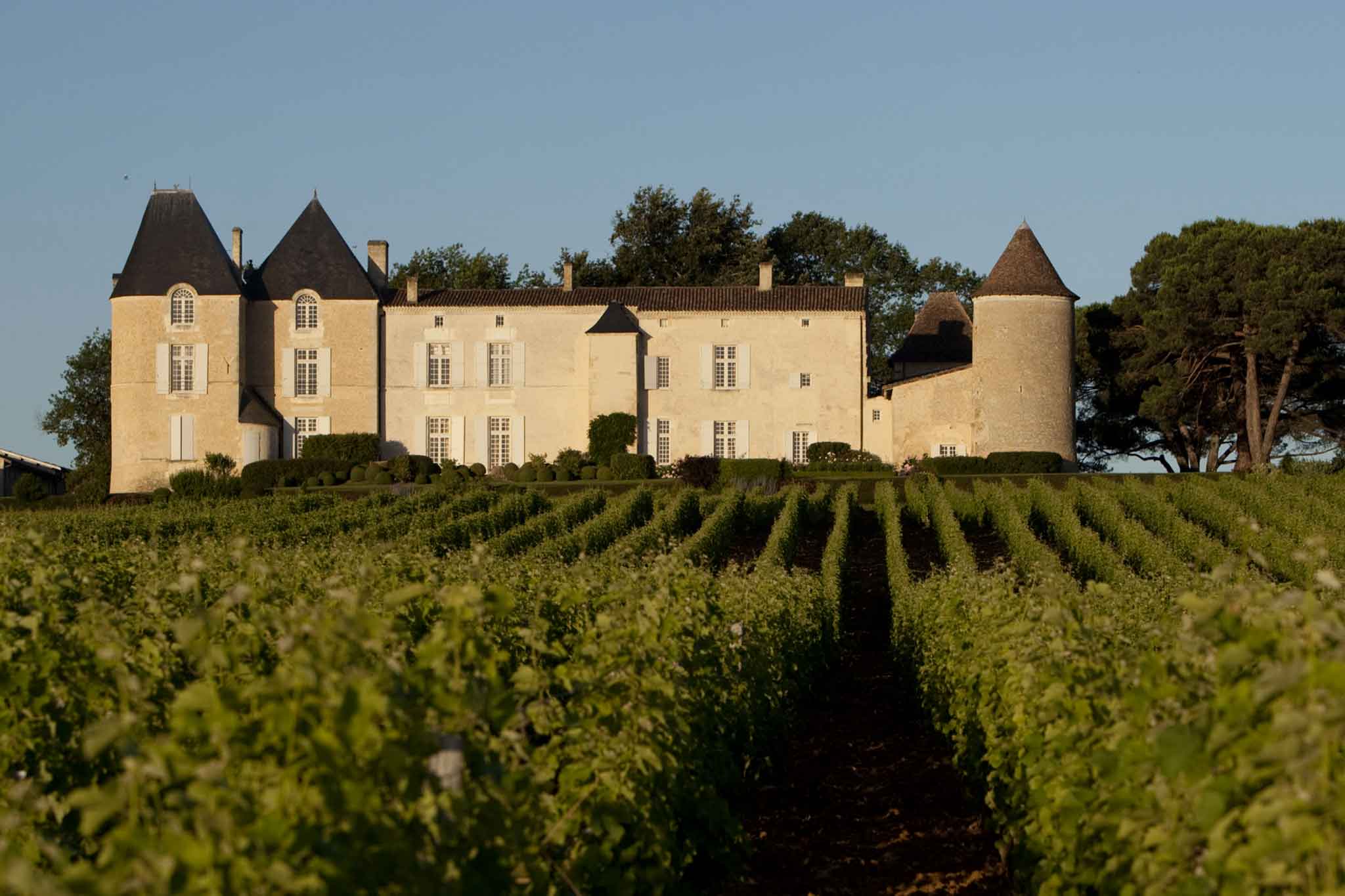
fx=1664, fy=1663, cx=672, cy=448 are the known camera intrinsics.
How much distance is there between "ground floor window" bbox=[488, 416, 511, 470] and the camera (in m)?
38.6

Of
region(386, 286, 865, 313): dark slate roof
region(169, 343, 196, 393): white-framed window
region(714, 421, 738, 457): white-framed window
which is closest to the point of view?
region(169, 343, 196, 393): white-framed window

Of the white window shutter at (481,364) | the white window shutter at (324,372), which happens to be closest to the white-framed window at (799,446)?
the white window shutter at (481,364)

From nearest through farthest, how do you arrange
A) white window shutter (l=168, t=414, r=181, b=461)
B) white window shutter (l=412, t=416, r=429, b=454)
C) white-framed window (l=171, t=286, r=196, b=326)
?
1. white window shutter (l=168, t=414, r=181, b=461)
2. white-framed window (l=171, t=286, r=196, b=326)
3. white window shutter (l=412, t=416, r=429, b=454)

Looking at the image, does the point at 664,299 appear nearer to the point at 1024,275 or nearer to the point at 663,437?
the point at 663,437

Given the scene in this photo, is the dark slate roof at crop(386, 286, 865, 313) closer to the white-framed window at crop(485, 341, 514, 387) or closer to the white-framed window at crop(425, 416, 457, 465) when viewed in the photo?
the white-framed window at crop(485, 341, 514, 387)

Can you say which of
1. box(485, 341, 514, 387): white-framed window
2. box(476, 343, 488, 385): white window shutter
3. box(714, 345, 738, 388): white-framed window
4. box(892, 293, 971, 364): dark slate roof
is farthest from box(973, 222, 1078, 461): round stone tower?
box(476, 343, 488, 385): white window shutter

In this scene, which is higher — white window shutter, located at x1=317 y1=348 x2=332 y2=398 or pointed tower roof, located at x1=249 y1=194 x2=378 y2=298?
pointed tower roof, located at x1=249 y1=194 x2=378 y2=298

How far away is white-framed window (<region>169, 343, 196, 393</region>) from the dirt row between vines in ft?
89.0

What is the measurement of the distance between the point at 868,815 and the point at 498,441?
100ft

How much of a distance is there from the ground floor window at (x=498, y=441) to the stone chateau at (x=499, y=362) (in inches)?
1.8

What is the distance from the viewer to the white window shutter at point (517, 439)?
38.5 metres

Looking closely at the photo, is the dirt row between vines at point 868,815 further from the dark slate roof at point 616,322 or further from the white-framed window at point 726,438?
the white-framed window at point 726,438

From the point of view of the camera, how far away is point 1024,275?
37.3 metres

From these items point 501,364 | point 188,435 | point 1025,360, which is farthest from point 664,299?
point 188,435
